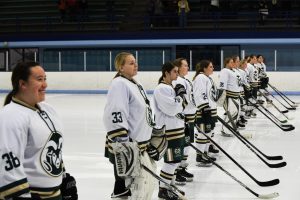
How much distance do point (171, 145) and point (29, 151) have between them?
2.33 meters

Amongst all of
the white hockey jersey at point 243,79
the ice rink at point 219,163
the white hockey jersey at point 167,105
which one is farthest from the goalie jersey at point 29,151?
the white hockey jersey at point 243,79

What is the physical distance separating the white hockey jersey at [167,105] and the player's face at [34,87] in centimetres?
212

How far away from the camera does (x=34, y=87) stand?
202 cm

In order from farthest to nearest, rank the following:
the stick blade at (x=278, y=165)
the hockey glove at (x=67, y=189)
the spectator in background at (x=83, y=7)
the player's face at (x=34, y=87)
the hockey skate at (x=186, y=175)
Answer: the spectator in background at (x=83, y=7) < the stick blade at (x=278, y=165) < the hockey skate at (x=186, y=175) < the hockey glove at (x=67, y=189) < the player's face at (x=34, y=87)

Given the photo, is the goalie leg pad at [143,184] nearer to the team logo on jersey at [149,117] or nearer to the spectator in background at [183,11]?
the team logo on jersey at [149,117]

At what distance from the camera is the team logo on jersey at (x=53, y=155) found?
2.02 metres

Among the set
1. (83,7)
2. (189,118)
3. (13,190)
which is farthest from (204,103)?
(83,7)

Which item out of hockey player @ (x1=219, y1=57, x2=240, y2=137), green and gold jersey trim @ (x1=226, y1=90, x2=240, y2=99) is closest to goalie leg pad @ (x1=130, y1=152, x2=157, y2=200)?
hockey player @ (x1=219, y1=57, x2=240, y2=137)

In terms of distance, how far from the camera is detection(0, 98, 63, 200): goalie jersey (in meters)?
1.86

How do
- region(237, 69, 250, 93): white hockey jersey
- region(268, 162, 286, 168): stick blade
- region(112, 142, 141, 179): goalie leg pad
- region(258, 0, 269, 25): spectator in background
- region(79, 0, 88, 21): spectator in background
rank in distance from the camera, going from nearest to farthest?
region(112, 142, 141, 179): goalie leg pad → region(268, 162, 286, 168): stick blade → region(237, 69, 250, 93): white hockey jersey → region(258, 0, 269, 25): spectator in background → region(79, 0, 88, 21): spectator in background

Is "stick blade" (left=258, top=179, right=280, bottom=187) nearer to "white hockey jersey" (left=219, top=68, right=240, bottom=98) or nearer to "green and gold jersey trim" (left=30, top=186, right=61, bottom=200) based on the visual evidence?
"green and gold jersey trim" (left=30, top=186, right=61, bottom=200)

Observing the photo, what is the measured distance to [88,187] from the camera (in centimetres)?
473

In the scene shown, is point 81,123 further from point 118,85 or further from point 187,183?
point 118,85

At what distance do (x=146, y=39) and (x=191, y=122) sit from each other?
11.0 meters
